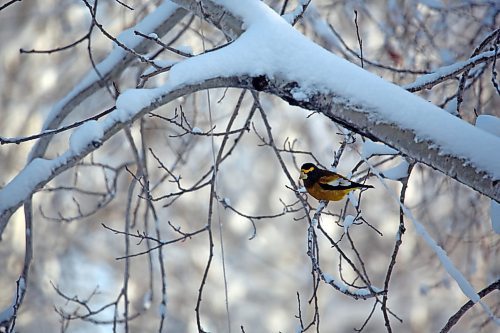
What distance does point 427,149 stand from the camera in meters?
1.16

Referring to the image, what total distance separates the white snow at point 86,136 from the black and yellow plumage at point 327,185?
0.67 metres

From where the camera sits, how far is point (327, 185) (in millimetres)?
1732

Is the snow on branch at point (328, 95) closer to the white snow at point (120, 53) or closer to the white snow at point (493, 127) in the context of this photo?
the white snow at point (493, 127)

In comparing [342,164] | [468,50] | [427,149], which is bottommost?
[427,149]

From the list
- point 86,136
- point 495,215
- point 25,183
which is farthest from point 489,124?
point 25,183

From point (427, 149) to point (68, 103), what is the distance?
1465mm

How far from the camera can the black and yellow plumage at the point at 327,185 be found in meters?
1.72

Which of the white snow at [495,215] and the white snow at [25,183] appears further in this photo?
the white snow at [25,183]

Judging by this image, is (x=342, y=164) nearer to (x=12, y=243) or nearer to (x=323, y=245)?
(x=323, y=245)

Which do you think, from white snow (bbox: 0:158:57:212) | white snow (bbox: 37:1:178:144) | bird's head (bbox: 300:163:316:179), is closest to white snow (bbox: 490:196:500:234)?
bird's head (bbox: 300:163:316:179)

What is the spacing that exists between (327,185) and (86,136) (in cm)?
69

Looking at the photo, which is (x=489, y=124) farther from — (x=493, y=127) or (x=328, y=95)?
(x=328, y=95)

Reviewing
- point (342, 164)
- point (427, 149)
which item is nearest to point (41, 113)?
point (342, 164)

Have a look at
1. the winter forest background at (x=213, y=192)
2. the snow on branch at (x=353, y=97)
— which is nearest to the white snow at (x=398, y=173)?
the winter forest background at (x=213, y=192)
